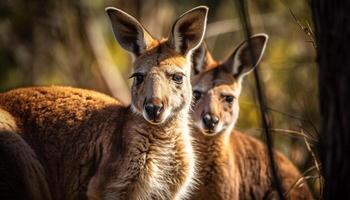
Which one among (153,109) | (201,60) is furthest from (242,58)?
(153,109)

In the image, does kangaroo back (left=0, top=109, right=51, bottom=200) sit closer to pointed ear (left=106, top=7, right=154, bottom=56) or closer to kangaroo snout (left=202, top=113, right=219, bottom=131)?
pointed ear (left=106, top=7, right=154, bottom=56)

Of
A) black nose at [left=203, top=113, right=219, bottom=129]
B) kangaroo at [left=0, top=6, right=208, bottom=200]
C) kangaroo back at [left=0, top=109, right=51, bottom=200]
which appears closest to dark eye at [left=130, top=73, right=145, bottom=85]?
kangaroo at [left=0, top=6, right=208, bottom=200]

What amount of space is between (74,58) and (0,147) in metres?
8.80

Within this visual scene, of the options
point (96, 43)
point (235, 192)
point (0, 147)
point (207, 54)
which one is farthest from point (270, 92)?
point (0, 147)

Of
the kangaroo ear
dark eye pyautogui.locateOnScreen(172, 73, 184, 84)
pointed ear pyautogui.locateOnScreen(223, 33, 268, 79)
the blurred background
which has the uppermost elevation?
the kangaroo ear

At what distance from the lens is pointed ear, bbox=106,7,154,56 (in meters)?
7.38

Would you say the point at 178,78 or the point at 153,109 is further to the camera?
the point at 178,78

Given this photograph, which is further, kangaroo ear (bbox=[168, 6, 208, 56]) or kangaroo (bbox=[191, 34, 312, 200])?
kangaroo (bbox=[191, 34, 312, 200])

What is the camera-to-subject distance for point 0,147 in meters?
6.68

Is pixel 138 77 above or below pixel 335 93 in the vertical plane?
below

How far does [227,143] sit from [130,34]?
1.94 meters

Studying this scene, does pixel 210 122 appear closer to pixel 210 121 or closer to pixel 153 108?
pixel 210 121

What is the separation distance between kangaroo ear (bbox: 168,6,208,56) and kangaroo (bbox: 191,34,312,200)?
3.35ft

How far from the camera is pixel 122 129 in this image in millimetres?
7000
